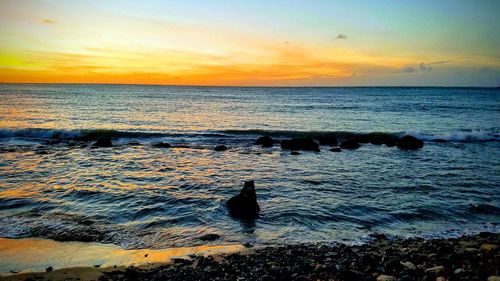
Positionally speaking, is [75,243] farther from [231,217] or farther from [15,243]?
[231,217]

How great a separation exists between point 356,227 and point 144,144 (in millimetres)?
21917

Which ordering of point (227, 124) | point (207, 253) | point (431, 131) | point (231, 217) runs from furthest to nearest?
point (227, 124) < point (431, 131) < point (231, 217) < point (207, 253)

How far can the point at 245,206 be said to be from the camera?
1180 cm

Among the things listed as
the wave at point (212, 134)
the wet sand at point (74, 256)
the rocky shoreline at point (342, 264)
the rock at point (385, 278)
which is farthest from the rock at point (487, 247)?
the wave at point (212, 134)

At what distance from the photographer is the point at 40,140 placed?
29875 mm

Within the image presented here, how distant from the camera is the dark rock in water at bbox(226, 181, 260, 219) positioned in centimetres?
1166

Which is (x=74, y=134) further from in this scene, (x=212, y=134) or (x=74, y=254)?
(x=74, y=254)

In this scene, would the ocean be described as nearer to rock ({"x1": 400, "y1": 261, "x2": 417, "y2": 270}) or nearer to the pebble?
rock ({"x1": 400, "y1": 261, "x2": 417, "y2": 270})

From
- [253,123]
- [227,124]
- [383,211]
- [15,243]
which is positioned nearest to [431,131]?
[253,123]

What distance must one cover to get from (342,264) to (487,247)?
406 cm

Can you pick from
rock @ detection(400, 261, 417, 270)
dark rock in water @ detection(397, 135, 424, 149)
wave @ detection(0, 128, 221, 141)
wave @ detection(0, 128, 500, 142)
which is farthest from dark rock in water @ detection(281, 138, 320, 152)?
rock @ detection(400, 261, 417, 270)

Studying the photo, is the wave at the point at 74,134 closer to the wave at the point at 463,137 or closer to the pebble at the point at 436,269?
the wave at the point at 463,137

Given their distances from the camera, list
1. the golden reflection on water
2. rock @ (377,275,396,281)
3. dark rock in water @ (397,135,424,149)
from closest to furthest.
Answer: rock @ (377,275,396,281)
the golden reflection on water
dark rock in water @ (397,135,424,149)

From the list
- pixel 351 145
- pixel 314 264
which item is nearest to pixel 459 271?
pixel 314 264
